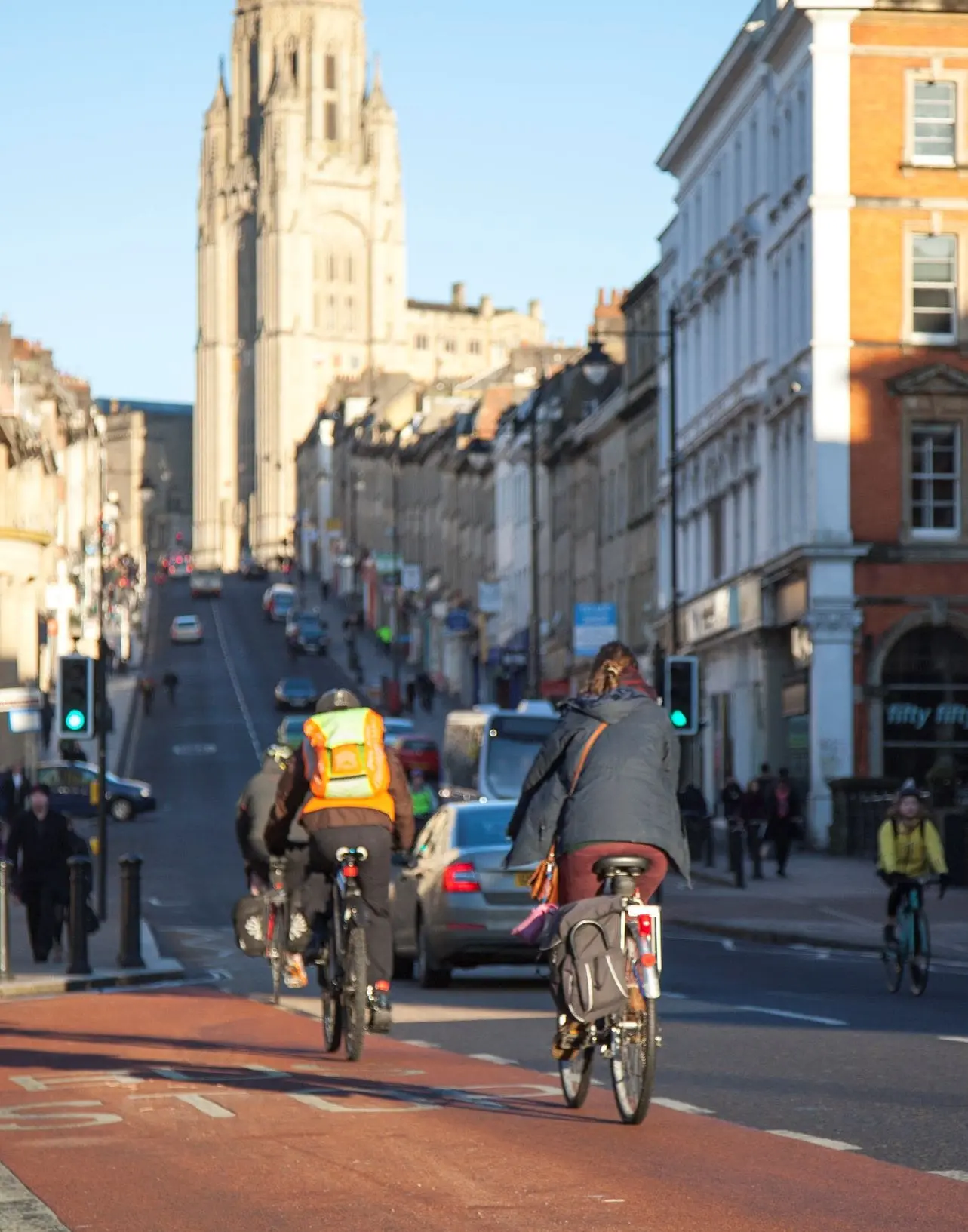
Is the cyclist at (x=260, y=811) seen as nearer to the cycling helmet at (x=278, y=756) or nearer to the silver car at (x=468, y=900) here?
the cycling helmet at (x=278, y=756)

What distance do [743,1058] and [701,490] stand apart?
157 ft

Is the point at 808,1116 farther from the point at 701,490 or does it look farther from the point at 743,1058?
the point at 701,490

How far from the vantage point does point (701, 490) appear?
61.4 metres

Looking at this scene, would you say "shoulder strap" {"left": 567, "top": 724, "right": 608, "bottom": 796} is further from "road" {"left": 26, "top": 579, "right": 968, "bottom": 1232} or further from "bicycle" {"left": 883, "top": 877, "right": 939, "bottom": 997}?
"bicycle" {"left": 883, "top": 877, "right": 939, "bottom": 997}

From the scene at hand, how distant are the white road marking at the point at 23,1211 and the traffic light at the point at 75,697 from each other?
62.8 ft

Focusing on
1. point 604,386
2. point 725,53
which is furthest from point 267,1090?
point 604,386

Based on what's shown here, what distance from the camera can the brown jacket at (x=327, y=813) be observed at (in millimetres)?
12898

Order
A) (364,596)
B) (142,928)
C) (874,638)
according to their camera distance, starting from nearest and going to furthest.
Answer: (142,928)
(874,638)
(364,596)

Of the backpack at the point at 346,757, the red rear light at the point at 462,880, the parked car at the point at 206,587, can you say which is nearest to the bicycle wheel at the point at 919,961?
the red rear light at the point at 462,880

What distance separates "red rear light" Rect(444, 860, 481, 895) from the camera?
2055 cm

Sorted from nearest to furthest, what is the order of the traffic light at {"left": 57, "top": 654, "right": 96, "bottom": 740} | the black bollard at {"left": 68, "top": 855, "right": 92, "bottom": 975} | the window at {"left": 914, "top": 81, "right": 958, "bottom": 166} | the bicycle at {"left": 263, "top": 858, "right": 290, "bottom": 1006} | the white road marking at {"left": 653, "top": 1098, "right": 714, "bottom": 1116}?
1. the white road marking at {"left": 653, "top": 1098, "right": 714, "bottom": 1116}
2. the bicycle at {"left": 263, "top": 858, "right": 290, "bottom": 1006}
3. the black bollard at {"left": 68, "top": 855, "right": 92, "bottom": 975}
4. the traffic light at {"left": 57, "top": 654, "right": 96, "bottom": 740}
5. the window at {"left": 914, "top": 81, "right": 958, "bottom": 166}

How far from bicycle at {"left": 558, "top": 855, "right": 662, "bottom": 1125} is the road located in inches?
7.2

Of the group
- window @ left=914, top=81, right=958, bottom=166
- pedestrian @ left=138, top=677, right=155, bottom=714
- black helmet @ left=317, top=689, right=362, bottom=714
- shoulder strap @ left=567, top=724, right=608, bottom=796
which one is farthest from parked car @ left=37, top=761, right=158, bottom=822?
shoulder strap @ left=567, top=724, right=608, bottom=796

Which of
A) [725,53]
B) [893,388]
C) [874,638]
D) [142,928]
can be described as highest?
[725,53]
